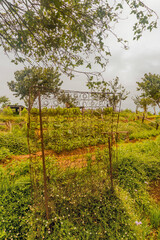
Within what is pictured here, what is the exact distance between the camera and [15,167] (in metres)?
3.90

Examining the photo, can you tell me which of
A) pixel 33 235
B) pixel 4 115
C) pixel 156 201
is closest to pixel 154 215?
pixel 156 201

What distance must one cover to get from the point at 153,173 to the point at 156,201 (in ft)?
3.69

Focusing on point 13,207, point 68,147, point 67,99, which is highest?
point 67,99

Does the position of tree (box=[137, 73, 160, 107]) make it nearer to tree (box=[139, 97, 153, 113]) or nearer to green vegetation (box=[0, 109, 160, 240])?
tree (box=[139, 97, 153, 113])

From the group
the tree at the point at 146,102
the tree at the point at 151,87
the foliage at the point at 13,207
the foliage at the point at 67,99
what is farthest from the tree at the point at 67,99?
the tree at the point at 151,87

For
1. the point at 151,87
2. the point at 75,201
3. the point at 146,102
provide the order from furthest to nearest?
the point at 151,87 → the point at 146,102 → the point at 75,201

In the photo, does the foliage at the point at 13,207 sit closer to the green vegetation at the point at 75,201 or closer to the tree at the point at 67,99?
the green vegetation at the point at 75,201

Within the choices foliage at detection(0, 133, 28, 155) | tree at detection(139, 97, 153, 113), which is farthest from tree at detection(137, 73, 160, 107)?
foliage at detection(0, 133, 28, 155)

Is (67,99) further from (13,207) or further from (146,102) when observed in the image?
(146,102)

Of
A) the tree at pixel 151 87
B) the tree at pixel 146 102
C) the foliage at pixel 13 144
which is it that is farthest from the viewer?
the tree at pixel 151 87

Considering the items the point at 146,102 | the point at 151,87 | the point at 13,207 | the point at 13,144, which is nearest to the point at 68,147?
the point at 13,207

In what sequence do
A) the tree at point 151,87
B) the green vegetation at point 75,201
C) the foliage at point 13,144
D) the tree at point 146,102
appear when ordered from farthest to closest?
the tree at point 151,87 → the tree at point 146,102 → the foliage at point 13,144 → the green vegetation at point 75,201

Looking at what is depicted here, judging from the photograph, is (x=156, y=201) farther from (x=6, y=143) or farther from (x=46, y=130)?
(x=6, y=143)

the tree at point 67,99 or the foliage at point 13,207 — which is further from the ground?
the tree at point 67,99
